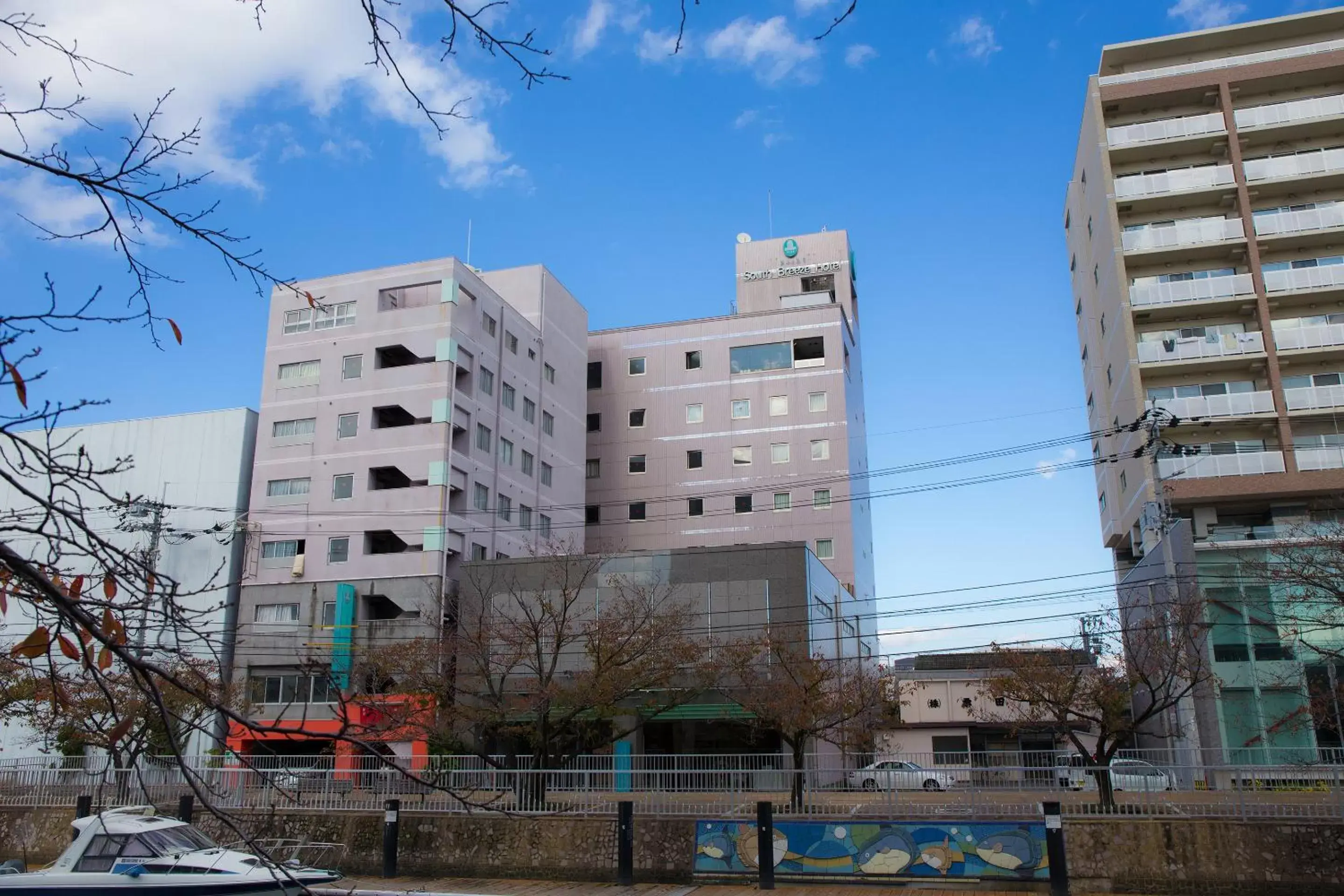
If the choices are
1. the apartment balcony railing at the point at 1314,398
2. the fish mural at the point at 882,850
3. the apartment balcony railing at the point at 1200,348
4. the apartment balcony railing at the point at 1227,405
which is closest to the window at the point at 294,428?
the fish mural at the point at 882,850

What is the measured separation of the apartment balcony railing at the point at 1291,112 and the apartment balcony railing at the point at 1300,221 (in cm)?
381

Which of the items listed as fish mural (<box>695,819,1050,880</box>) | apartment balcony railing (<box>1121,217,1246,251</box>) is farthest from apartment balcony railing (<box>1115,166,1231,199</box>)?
fish mural (<box>695,819,1050,880</box>)

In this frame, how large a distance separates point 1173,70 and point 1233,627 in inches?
950

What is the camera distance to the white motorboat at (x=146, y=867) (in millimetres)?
14656

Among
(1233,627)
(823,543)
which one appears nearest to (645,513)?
(823,543)

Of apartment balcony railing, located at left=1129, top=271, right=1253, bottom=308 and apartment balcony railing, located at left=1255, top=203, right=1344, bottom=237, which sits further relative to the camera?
apartment balcony railing, located at left=1129, top=271, right=1253, bottom=308

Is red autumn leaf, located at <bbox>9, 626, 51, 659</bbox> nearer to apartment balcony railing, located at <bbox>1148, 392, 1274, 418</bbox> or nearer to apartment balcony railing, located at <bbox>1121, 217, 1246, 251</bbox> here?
apartment balcony railing, located at <bbox>1148, 392, 1274, 418</bbox>

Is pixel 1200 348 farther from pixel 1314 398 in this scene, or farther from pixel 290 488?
pixel 290 488

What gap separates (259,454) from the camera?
5003 cm

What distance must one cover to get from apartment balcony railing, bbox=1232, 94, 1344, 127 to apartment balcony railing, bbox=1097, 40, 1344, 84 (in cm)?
186

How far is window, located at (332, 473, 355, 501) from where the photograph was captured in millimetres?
48406

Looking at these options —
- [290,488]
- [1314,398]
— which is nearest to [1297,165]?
[1314,398]

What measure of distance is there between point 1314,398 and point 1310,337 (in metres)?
2.52

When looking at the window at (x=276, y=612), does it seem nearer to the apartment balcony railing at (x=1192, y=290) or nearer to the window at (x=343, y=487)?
the window at (x=343, y=487)
